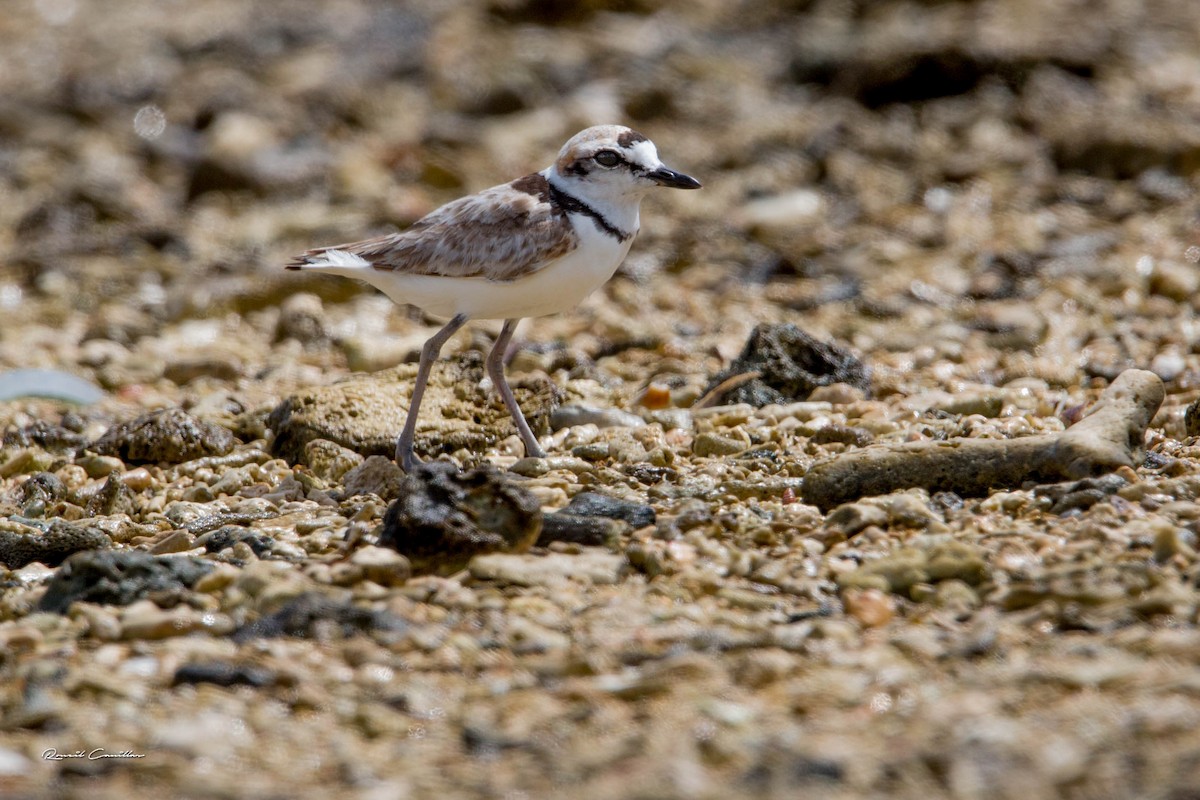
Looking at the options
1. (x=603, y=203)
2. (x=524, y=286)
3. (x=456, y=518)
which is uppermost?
(x=603, y=203)

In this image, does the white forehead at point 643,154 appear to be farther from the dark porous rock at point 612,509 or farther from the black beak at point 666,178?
the dark porous rock at point 612,509

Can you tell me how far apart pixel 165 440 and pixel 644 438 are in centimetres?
215

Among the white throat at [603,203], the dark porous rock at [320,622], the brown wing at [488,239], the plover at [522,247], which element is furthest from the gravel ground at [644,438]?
the white throat at [603,203]

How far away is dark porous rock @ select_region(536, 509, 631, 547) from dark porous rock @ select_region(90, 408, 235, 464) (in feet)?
7.06

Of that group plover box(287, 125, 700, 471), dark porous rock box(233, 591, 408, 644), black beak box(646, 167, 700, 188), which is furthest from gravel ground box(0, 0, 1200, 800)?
black beak box(646, 167, 700, 188)

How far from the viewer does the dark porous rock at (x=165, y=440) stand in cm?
636

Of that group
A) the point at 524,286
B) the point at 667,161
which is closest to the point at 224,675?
the point at 524,286

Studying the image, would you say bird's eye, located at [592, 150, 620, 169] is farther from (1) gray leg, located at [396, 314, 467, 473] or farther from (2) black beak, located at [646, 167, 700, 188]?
(1) gray leg, located at [396, 314, 467, 473]

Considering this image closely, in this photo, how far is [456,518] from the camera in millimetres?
4703

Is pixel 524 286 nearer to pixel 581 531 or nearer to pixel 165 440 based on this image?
pixel 581 531

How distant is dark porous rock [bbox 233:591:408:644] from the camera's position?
4.25m

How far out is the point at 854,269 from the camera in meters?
9.45

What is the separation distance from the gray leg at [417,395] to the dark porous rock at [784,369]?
142cm

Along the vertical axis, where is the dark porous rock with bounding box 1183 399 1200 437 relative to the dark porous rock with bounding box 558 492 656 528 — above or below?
below
